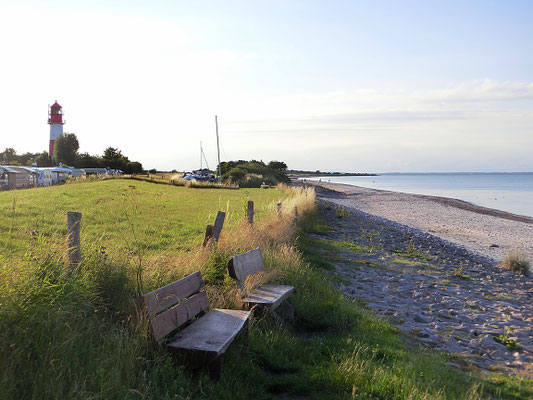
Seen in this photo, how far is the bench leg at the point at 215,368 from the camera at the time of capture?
450 centimetres

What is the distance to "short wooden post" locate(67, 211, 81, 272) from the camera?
4.96 metres

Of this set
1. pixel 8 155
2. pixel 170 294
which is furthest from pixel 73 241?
pixel 8 155

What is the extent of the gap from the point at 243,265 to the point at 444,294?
5.79 m

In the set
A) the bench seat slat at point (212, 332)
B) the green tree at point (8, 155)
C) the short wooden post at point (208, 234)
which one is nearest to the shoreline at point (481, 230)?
the short wooden post at point (208, 234)

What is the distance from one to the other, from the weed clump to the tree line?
74171 millimetres

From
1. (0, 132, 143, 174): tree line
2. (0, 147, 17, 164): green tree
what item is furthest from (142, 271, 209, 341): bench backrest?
(0, 147, 17, 164): green tree

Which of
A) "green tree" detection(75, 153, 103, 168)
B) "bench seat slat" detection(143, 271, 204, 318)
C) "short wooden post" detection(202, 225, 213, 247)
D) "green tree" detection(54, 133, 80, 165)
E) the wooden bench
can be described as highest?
"green tree" detection(54, 133, 80, 165)

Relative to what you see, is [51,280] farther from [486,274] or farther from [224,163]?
[224,163]

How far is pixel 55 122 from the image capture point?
8088 centimetres

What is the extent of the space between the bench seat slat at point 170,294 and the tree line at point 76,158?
78.4 metres

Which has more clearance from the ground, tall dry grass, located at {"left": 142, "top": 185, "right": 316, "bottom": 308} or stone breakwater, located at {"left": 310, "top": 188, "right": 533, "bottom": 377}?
tall dry grass, located at {"left": 142, "top": 185, "right": 316, "bottom": 308}

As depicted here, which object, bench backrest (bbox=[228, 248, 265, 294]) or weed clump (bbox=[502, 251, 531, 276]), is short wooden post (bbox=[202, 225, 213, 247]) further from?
weed clump (bbox=[502, 251, 531, 276])

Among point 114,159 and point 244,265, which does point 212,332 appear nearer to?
point 244,265

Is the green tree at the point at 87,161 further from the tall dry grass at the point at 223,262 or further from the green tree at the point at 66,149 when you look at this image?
the tall dry grass at the point at 223,262
